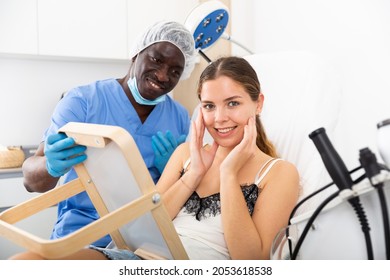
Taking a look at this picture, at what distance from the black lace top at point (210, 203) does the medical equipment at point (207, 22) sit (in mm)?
522

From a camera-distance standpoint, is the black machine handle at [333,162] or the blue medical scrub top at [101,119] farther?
the blue medical scrub top at [101,119]

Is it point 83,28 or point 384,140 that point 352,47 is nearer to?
point 384,140

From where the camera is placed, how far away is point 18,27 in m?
1.60

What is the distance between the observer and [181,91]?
5.84ft

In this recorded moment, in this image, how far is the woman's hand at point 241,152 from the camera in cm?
84

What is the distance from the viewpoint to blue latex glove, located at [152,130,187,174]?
1.19 m

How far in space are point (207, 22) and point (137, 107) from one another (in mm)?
332

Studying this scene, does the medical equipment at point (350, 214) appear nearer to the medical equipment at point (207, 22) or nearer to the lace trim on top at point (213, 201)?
the lace trim on top at point (213, 201)

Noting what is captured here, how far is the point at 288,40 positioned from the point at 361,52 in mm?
374

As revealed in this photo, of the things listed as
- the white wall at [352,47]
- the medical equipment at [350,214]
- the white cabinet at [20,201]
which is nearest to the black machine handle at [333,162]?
the medical equipment at [350,214]

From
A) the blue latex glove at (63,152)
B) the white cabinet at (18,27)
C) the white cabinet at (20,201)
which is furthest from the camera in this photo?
the white cabinet at (18,27)

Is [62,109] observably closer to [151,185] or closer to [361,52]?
[151,185]

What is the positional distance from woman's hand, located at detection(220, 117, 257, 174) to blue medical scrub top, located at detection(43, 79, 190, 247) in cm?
40

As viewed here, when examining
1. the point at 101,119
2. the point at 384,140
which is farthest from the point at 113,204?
the point at 384,140
